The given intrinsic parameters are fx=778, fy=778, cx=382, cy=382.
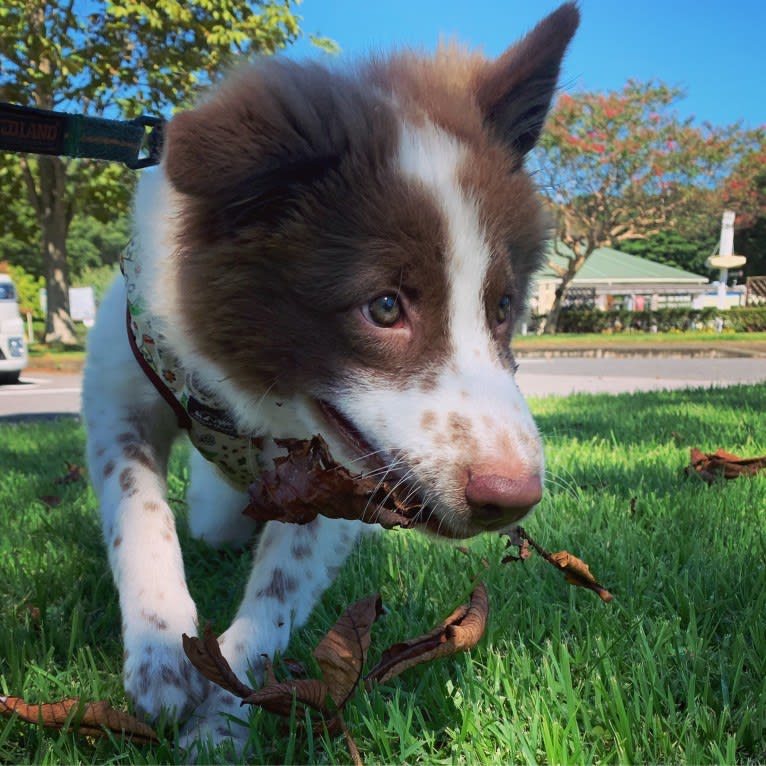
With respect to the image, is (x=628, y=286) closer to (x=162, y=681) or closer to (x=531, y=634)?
(x=531, y=634)

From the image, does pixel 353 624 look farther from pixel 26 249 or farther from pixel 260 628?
pixel 26 249

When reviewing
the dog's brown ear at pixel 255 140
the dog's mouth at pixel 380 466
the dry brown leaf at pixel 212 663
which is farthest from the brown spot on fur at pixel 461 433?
the dog's brown ear at pixel 255 140

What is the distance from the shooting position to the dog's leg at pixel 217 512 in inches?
113

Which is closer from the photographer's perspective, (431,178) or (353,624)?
(353,624)

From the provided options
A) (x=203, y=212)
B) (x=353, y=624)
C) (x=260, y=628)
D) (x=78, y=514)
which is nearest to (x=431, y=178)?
(x=203, y=212)

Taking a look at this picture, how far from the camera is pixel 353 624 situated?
1.58m

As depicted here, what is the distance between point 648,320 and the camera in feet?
115

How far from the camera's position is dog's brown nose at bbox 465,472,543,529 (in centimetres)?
146

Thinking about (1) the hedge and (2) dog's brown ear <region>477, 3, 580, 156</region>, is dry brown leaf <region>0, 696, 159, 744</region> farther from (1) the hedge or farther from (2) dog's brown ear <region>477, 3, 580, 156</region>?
(1) the hedge

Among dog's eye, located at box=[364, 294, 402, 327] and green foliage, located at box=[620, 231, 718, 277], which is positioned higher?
green foliage, located at box=[620, 231, 718, 277]

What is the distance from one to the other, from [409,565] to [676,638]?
0.86 meters

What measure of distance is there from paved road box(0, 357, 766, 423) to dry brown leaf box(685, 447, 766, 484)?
5.87m

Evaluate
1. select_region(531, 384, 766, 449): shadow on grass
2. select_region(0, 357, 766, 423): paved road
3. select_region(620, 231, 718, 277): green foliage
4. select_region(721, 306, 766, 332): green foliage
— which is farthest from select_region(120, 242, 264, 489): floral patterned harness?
select_region(620, 231, 718, 277): green foliage

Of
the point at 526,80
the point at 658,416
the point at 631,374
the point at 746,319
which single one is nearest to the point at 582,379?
the point at 631,374
